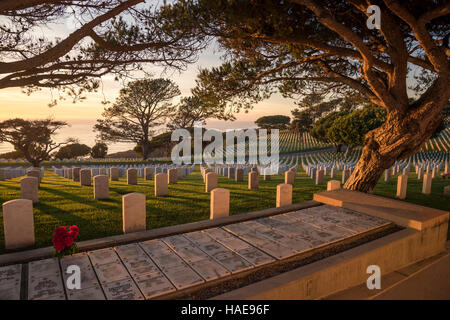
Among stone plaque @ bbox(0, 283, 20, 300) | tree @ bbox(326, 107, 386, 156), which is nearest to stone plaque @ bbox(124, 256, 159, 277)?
stone plaque @ bbox(0, 283, 20, 300)

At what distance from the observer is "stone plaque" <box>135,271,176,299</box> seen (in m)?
2.34

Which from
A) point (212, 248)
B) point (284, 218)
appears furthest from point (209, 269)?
point (284, 218)

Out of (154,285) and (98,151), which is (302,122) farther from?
(154,285)

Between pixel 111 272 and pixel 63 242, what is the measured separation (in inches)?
29.6

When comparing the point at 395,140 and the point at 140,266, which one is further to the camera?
the point at 395,140

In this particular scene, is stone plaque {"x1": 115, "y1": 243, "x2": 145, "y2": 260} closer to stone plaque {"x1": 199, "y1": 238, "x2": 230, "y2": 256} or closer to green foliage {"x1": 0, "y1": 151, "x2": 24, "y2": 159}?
stone plaque {"x1": 199, "y1": 238, "x2": 230, "y2": 256}

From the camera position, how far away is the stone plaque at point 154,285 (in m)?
2.34

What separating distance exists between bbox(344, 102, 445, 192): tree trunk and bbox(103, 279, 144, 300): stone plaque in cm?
632

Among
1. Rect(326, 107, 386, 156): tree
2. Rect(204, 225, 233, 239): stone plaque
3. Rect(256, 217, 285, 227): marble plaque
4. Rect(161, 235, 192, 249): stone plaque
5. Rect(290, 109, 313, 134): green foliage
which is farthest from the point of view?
Rect(290, 109, 313, 134): green foliage

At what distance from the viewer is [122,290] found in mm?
2375

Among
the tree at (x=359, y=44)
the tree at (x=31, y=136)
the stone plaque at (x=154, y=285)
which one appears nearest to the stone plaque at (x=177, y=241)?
the stone plaque at (x=154, y=285)

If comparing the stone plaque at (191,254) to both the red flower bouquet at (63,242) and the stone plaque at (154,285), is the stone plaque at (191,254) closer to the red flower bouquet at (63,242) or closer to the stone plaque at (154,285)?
the stone plaque at (154,285)
